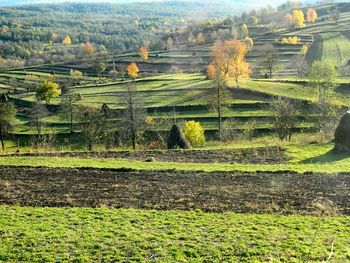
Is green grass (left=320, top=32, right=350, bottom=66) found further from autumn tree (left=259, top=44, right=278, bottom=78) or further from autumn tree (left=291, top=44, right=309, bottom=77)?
autumn tree (left=259, top=44, right=278, bottom=78)

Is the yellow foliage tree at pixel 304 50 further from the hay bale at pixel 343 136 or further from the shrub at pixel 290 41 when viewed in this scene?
the hay bale at pixel 343 136

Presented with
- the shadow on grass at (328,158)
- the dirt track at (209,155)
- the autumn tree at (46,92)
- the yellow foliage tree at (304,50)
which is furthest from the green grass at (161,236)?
the yellow foliage tree at (304,50)

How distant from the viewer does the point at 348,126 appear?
33344mm

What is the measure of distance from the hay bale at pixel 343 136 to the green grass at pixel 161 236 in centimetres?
1572

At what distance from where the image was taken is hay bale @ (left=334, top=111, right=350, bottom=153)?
3319 cm

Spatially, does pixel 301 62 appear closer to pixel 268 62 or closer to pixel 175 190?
pixel 268 62

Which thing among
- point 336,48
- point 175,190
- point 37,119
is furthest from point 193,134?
point 336,48

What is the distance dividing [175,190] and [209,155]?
11630mm

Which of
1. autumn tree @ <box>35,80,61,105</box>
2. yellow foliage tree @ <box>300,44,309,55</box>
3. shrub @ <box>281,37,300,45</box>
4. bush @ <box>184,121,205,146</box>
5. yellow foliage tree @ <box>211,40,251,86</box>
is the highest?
shrub @ <box>281,37,300,45</box>

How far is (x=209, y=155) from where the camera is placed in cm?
3491

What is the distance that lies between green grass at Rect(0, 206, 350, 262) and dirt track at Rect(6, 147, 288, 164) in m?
13.5

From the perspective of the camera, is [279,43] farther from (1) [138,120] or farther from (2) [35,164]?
(2) [35,164]

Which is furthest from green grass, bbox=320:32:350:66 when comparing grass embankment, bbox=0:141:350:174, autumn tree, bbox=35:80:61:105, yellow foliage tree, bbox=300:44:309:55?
grass embankment, bbox=0:141:350:174

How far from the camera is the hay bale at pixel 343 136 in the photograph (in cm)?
3319
